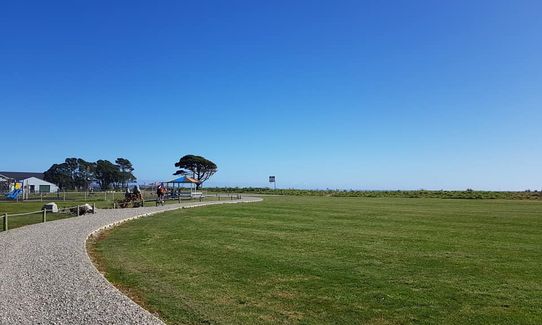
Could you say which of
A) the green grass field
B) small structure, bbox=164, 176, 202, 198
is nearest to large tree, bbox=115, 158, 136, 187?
small structure, bbox=164, 176, 202, 198

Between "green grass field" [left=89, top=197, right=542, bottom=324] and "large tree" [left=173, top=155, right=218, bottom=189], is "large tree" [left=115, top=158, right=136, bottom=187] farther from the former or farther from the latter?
"green grass field" [left=89, top=197, right=542, bottom=324]

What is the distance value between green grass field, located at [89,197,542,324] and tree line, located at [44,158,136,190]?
237 feet

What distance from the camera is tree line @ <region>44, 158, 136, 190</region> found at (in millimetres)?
82188

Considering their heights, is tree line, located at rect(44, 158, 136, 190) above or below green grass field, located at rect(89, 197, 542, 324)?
above

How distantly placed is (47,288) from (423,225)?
47.0 ft

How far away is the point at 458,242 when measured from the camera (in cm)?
1295

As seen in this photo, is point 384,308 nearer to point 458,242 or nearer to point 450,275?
point 450,275

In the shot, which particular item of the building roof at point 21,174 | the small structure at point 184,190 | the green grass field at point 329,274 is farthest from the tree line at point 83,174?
the green grass field at point 329,274

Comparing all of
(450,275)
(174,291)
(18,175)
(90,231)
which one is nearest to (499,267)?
(450,275)

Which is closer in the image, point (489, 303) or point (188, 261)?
point (489, 303)

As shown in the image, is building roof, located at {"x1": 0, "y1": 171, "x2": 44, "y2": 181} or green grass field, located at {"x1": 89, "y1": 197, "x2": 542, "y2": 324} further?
building roof, located at {"x1": 0, "y1": 171, "x2": 44, "y2": 181}

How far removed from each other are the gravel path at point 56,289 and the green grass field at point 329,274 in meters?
0.45

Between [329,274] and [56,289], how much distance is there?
4.93m

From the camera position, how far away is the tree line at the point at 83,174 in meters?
82.2
